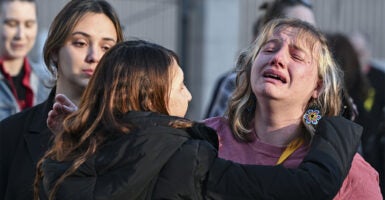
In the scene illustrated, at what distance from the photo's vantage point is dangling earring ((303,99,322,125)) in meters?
3.51

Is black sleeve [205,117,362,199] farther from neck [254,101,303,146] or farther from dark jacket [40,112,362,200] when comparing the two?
neck [254,101,303,146]

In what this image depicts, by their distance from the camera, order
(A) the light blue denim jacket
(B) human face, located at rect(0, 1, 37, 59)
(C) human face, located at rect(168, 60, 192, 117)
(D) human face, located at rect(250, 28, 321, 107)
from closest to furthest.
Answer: (C) human face, located at rect(168, 60, 192, 117)
(D) human face, located at rect(250, 28, 321, 107)
(A) the light blue denim jacket
(B) human face, located at rect(0, 1, 37, 59)

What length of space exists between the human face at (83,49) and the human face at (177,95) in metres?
0.89

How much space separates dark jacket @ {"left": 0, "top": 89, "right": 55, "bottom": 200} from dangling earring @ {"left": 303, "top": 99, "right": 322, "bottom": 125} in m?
1.05

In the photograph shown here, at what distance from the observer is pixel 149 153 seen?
297 cm

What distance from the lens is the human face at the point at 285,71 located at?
136 inches

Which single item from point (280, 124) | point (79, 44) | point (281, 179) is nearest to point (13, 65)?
point (79, 44)

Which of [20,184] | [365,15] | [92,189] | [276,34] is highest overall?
[276,34]

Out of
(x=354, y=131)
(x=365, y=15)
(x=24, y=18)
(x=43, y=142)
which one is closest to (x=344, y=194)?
(x=354, y=131)

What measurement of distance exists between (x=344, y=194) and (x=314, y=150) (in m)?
0.23

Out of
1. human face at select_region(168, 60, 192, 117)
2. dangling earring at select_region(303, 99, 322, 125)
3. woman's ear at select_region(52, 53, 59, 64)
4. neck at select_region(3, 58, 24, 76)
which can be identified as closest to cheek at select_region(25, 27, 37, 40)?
neck at select_region(3, 58, 24, 76)

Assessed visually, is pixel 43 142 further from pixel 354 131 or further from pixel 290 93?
pixel 354 131

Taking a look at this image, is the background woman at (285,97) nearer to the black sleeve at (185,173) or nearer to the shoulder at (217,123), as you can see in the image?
the shoulder at (217,123)

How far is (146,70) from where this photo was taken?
309 centimetres
